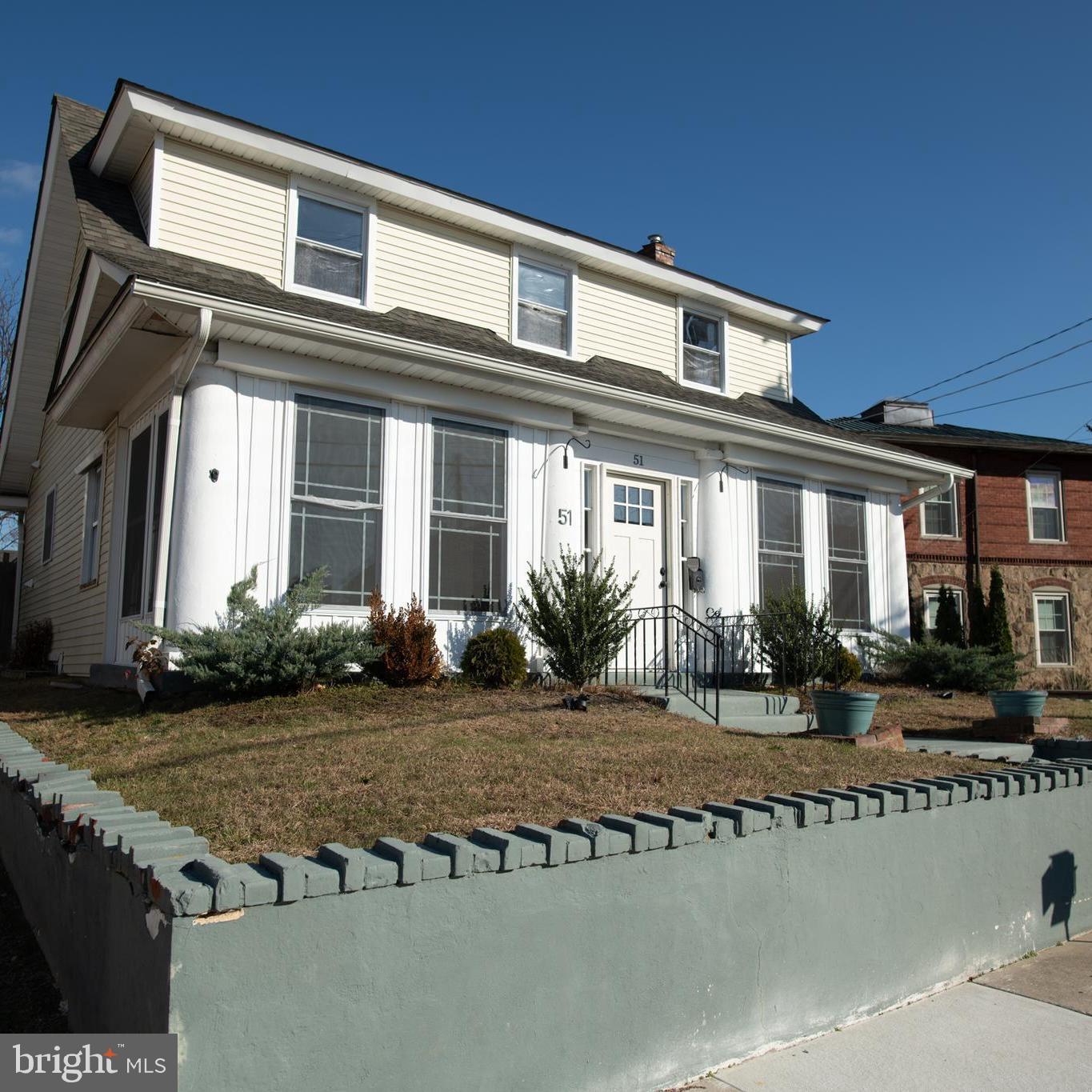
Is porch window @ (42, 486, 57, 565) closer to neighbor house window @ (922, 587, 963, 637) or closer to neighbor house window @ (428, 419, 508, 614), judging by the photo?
neighbor house window @ (428, 419, 508, 614)

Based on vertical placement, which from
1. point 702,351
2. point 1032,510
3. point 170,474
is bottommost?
point 170,474

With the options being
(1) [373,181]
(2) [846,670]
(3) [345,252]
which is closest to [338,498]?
(3) [345,252]

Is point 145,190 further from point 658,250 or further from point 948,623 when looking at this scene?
point 948,623

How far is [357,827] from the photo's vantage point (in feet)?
14.0

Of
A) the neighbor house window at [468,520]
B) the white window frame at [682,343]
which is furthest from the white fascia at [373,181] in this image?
the neighbor house window at [468,520]

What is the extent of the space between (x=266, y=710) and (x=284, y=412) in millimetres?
2963

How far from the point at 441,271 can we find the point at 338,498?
11.3 ft

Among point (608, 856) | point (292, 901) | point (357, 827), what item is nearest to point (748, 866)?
point (608, 856)

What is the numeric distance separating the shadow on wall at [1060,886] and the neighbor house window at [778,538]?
6.78 meters

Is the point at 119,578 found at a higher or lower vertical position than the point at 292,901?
higher

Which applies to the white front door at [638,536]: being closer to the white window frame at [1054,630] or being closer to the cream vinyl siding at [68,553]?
the cream vinyl siding at [68,553]

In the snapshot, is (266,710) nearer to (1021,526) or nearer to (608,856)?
(608,856)

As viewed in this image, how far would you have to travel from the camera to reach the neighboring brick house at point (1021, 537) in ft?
69.6

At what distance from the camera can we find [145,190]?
10281mm
